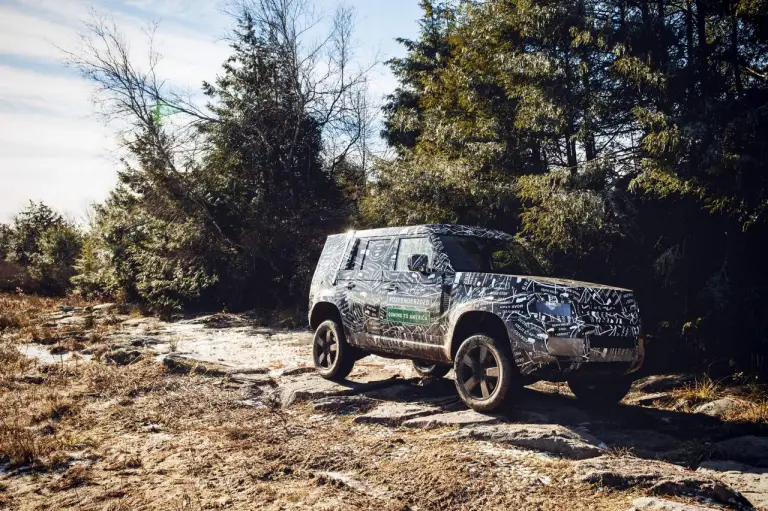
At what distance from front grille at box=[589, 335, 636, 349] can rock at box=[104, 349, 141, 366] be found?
8416mm

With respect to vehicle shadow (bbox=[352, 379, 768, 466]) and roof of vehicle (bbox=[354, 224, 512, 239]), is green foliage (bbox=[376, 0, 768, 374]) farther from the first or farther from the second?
roof of vehicle (bbox=[354, 224, 512, 239])

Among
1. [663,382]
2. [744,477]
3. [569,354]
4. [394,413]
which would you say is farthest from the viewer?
[663,382]

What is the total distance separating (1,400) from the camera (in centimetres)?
795

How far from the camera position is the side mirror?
6605 millimetres

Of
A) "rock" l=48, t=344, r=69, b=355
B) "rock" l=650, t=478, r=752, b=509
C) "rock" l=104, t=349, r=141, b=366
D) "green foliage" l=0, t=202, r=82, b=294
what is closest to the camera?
"rock" l=650, t=478, r=752, b=509

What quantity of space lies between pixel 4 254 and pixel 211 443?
4610 cm

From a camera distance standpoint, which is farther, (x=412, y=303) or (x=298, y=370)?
(x=298, y=370)

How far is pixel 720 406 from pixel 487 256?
3.47 metres

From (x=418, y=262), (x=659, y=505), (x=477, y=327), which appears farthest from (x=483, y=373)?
(x=659, y=505)

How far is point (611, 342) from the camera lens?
19.2ft

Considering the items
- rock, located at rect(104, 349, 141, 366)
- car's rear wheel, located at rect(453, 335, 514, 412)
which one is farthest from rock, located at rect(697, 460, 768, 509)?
rock, located at rect(104, 349, 141, 366)

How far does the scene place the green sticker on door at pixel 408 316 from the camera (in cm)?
685

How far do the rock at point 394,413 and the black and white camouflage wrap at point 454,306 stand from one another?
611mm

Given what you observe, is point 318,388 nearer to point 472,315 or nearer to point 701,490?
point 472,315
